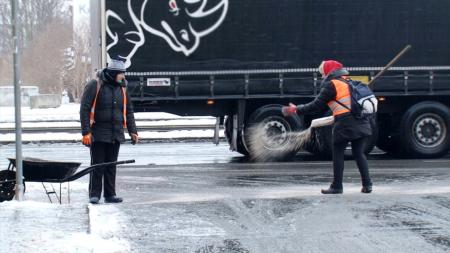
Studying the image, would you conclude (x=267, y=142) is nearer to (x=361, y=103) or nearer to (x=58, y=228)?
(x=361, y=103)

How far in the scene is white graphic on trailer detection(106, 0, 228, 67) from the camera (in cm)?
1436

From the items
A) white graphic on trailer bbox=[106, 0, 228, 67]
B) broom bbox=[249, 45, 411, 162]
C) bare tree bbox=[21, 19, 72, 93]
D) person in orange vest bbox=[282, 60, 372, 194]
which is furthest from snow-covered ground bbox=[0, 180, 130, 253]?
bare tree bbox=[21, 19, 72, 93]

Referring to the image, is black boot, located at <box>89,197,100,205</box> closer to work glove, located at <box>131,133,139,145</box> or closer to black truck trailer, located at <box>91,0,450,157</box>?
work glove, located at <box>131,133,139,145</box>

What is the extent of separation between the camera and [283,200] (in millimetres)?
8945

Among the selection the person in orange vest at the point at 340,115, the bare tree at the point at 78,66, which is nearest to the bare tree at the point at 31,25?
the bare tree at the point at 78,66

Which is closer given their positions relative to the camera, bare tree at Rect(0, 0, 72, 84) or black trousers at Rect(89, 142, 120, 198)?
black trousers at Rect(89, 142, 120, 198)

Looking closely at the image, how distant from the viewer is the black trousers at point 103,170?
9.13m

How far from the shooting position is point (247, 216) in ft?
26.5

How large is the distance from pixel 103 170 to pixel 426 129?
25.3 ft

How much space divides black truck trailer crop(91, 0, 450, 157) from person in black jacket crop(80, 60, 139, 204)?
535 centimetres

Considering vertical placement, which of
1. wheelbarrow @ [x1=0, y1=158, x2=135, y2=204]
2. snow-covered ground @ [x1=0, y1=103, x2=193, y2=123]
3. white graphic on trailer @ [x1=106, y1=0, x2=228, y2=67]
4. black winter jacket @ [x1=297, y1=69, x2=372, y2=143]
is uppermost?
white graphic on trailer @ [x1=106, y1=0, x2=228, y2=67]

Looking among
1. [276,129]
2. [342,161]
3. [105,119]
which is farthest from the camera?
[276,129]

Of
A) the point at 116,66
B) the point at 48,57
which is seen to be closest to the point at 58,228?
the point at 116,66

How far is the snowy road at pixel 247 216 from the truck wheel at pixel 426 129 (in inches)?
106
